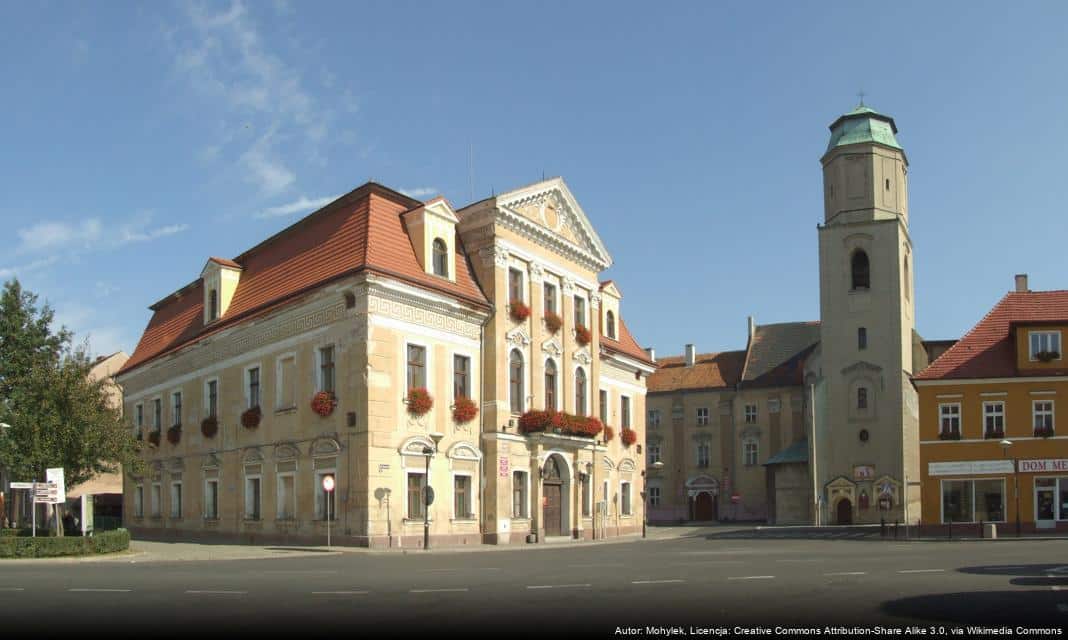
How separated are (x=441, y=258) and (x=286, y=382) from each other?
723 cm

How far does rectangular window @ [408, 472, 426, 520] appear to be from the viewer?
35.2 m

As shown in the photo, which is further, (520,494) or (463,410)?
(520,494)

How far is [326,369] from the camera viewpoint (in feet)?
118

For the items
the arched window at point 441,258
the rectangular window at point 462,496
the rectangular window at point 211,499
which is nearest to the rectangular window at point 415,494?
the rectangular window at point 462,496

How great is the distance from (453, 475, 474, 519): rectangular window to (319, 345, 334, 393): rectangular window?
18.4ft

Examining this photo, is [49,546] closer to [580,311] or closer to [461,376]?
[461,376]

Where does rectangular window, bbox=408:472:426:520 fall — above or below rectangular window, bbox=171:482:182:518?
above

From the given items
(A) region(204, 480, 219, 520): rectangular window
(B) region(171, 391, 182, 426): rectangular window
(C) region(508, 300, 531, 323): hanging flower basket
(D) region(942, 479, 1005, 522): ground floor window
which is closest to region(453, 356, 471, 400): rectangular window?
(C) region(508, 300, 531, 323): hanging flower basket

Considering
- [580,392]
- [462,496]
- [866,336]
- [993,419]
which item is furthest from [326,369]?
[866,336]

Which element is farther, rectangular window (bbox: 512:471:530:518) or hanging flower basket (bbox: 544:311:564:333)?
hanging flower basket (bbox: 544:311:564:333)

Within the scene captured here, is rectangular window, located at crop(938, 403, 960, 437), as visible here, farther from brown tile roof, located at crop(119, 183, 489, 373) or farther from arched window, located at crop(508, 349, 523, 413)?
brown tile roof, located at crop(119, 183, 489, 373)

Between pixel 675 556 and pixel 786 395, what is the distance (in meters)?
58.2

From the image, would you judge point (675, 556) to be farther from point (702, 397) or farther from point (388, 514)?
point (702, 397)

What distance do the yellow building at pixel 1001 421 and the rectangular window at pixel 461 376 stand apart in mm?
24812
